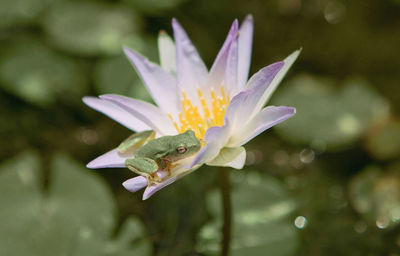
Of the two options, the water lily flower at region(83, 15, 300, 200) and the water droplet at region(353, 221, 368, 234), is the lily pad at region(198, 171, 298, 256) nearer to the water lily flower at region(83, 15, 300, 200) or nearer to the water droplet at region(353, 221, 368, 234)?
the water droplet at region(353, 221, 368, 234)

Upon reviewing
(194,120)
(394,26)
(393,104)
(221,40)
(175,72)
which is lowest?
(393,104)

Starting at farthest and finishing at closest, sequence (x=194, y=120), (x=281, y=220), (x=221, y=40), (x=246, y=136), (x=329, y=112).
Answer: (x=221, y=40), (x=329, y=112), (x=281, y=220), (x=194, y=120), (x=246, y=136)

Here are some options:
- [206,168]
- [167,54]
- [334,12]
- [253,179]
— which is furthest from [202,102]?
[334,12]

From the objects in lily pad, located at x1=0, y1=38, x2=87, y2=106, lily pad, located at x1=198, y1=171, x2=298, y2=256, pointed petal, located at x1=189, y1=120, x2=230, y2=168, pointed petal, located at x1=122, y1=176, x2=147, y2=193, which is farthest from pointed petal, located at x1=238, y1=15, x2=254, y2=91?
lily pad, located at x1=0, y1=38, x2=87, y2=106

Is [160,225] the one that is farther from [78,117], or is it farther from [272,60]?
[272,60]

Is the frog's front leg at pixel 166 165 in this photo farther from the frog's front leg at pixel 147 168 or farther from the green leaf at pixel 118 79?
the green leaf at pixel 118 79

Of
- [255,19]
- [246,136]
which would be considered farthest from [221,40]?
[246,136]
